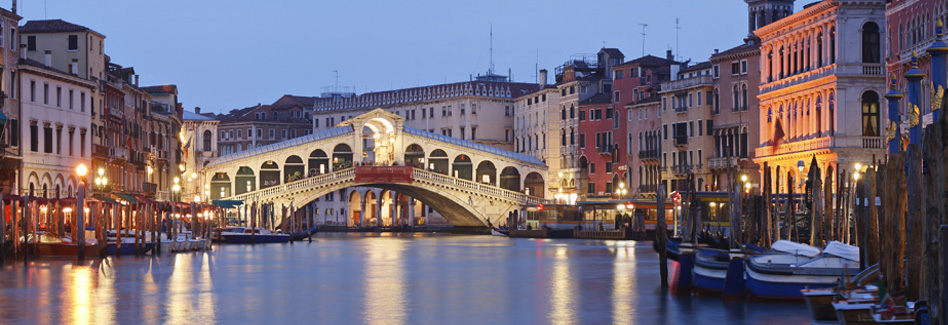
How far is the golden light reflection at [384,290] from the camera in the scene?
73.1 feet

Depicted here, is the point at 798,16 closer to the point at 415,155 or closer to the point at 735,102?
the point at 735,102

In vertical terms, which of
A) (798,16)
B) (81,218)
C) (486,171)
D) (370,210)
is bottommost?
(81,218)

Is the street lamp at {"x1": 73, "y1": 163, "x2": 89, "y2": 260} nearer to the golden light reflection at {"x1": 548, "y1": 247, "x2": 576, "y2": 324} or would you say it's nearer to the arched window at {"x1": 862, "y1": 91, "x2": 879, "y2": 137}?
the golden light reflection at {"x1": 548, "y1": 247, "x2": 576, "y2": 324}

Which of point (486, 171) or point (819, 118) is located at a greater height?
point (819, 118)

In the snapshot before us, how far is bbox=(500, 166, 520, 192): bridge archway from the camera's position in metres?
79.8

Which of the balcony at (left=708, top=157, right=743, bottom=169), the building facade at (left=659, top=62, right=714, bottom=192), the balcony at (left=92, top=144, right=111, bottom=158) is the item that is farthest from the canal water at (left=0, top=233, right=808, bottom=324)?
the building facade at (left=659, top=62, right=714, bottom=192)

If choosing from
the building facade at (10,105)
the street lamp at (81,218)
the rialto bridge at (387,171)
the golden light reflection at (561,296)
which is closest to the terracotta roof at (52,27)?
the building facade at (10,105)

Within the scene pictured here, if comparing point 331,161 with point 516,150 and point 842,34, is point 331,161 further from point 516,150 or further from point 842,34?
point 842,34

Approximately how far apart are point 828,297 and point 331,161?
202 feet

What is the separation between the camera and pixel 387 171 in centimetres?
7262

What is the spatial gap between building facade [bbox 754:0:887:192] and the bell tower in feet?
47.1

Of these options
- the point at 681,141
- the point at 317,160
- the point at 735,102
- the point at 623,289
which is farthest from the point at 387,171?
the point at 623,289

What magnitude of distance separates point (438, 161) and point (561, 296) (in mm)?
53700

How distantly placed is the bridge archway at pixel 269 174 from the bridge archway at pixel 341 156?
2.74 meters
